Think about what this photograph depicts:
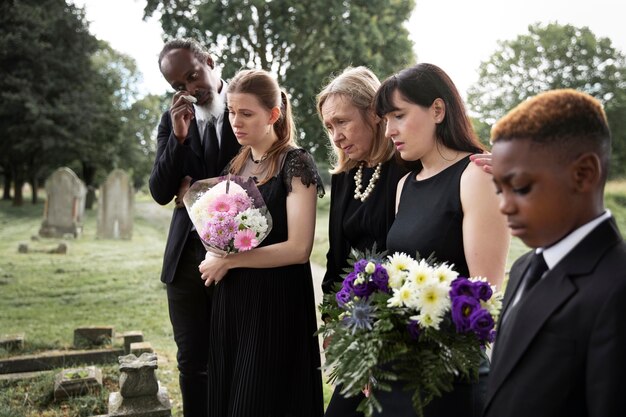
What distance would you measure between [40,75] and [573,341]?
3218 cm

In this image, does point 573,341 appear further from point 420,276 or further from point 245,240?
point 245,240

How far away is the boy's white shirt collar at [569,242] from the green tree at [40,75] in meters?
30.2

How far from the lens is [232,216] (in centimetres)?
289

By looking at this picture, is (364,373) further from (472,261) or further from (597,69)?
(597,69)

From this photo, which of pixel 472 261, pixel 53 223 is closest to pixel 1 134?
pixel 53 223

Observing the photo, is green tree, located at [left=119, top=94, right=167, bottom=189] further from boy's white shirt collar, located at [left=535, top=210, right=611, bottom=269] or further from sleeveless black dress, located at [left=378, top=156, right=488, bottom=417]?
boy's white shirt collar, located at [left=535, top=210, right=611, bottom=269]

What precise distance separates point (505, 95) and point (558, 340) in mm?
32172

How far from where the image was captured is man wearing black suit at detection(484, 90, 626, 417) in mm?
1366

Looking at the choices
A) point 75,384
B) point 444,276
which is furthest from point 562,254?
point 75,384

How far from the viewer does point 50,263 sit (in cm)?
1173

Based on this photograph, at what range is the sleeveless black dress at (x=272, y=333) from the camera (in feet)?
10.0

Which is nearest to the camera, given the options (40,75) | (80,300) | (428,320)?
(428,320)

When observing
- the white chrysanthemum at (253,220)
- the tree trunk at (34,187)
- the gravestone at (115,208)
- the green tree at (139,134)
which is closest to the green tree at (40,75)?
the tree trunk at (34,187)

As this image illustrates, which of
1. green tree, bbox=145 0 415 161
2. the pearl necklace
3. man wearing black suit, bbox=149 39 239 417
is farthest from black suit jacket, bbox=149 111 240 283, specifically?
green tree, bbox=145 0 415 161
